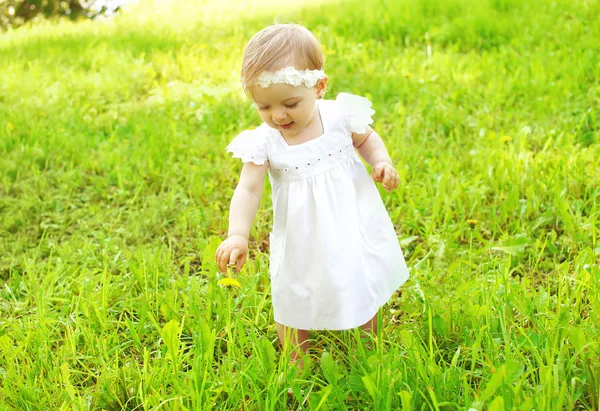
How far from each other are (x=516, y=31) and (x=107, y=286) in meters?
3.97

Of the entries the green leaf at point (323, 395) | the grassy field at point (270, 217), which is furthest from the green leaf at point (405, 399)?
the green leaf at point (323, 395)

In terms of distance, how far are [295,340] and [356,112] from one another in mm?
813

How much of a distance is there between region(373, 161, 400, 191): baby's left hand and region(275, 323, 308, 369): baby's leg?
564 mm

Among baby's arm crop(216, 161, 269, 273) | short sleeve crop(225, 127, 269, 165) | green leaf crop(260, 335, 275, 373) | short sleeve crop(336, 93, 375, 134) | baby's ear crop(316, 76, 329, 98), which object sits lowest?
green leaf crop(260, 335, 275, 373)

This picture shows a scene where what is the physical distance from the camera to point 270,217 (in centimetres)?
328

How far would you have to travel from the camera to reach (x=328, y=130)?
2.11 m

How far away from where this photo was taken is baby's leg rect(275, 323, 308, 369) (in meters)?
2.08

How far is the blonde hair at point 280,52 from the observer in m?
1.91

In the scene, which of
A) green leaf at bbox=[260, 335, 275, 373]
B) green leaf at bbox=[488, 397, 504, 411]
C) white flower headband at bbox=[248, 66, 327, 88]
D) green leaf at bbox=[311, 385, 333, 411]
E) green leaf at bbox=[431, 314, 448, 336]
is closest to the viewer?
green leaf at bbox=[488, 397, 504, 411]

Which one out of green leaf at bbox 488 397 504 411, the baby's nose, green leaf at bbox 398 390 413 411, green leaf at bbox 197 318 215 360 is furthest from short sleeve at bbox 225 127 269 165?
green leaf at bbox 488 397 504 411

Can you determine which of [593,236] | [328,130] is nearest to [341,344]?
[328,130]

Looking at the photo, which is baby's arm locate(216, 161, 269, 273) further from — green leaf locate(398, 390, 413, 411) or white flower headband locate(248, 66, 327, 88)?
green leaf locate(398, 390, 413, 411)

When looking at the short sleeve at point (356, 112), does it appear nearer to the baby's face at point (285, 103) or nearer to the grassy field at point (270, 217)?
the baby's face at point (285, 103)

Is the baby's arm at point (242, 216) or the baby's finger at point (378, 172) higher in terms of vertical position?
the baby's finger at point (378, 172)
